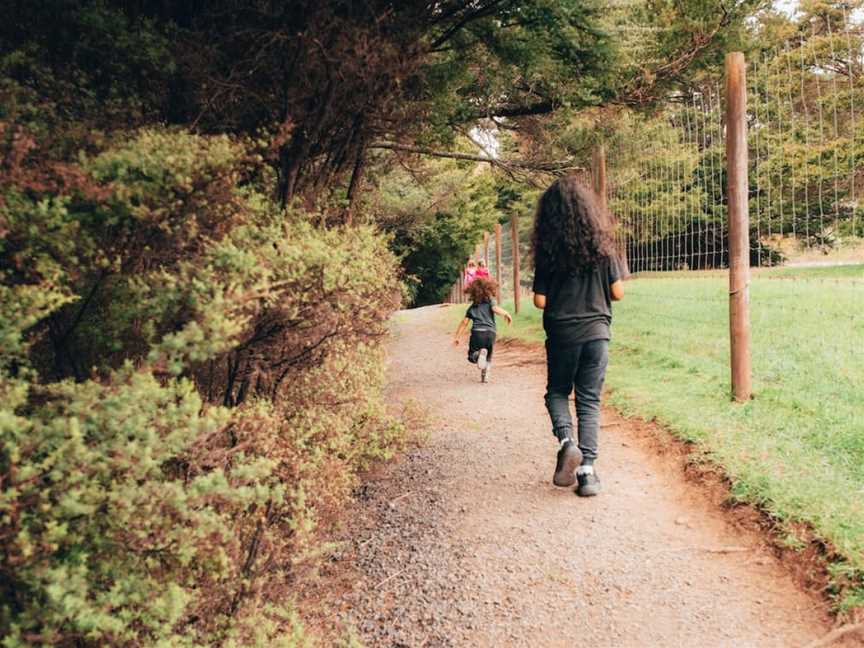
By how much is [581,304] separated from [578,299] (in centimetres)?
4

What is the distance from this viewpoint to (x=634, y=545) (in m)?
3.57

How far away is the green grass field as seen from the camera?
3.48 meters

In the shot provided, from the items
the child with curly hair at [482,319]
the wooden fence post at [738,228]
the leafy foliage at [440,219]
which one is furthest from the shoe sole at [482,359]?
the leafy foliage at [440,219]

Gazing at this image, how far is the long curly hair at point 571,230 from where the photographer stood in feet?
13.7

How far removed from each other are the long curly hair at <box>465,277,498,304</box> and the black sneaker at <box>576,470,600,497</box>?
4429mm

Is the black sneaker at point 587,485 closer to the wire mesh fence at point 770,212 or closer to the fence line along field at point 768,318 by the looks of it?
the fence line along field at point 768,318

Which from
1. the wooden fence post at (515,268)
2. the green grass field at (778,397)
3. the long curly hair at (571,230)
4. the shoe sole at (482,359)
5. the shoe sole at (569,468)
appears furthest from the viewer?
the wooden fence post at (515,268)

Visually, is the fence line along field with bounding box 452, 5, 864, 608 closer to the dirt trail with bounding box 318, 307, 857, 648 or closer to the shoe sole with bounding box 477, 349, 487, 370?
the dirt trail with bounding box 318, 307, 857, 648

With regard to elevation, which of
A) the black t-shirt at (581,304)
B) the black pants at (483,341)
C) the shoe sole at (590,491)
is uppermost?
the black t-shirt at (581,304)

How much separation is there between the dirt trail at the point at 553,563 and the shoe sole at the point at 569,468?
0.28 feet

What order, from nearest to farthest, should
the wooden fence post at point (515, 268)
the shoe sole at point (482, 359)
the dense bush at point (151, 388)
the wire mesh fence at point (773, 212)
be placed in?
the dense bush at point (151, 388)
the wire mesh fence at point (773, 212)
the shoe sole at point (482, 359)
the wooden fence post at point (515, 268)

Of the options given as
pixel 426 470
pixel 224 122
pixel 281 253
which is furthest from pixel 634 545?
pixel 224 122

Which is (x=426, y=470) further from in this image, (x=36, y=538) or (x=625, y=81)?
(x=625, y=81)

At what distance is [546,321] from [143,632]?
3.04 m
